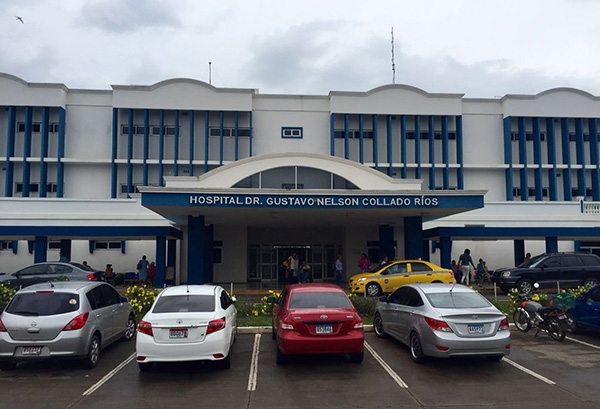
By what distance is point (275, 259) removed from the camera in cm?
3133

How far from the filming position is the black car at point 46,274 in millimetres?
20844

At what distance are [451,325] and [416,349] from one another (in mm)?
1107

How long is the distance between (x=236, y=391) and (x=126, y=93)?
103 ft

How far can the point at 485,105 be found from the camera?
128 feet

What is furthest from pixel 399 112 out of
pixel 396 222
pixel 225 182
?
pixel 225 182

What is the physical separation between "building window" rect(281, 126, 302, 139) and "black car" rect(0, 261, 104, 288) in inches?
727

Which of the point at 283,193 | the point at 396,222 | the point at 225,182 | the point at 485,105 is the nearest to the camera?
the point at 283,193

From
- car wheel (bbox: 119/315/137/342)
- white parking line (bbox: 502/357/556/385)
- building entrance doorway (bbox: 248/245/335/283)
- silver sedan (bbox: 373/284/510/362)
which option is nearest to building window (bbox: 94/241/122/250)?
building entrance doorway (bbox: 248/245/335/283)

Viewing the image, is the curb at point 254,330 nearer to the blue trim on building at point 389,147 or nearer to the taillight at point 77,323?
the taillight at point 77,323

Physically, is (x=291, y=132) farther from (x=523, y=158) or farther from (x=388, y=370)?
(x=388, y=370)

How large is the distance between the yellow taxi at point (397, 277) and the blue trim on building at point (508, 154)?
20.2 metres

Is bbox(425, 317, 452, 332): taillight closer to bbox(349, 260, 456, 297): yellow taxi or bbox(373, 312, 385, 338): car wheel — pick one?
bbox(373, 312, 385, 338): car wheel

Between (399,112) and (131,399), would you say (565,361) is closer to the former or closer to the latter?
(131,399)

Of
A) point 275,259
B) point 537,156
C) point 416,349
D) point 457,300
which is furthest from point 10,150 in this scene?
point 537,156
